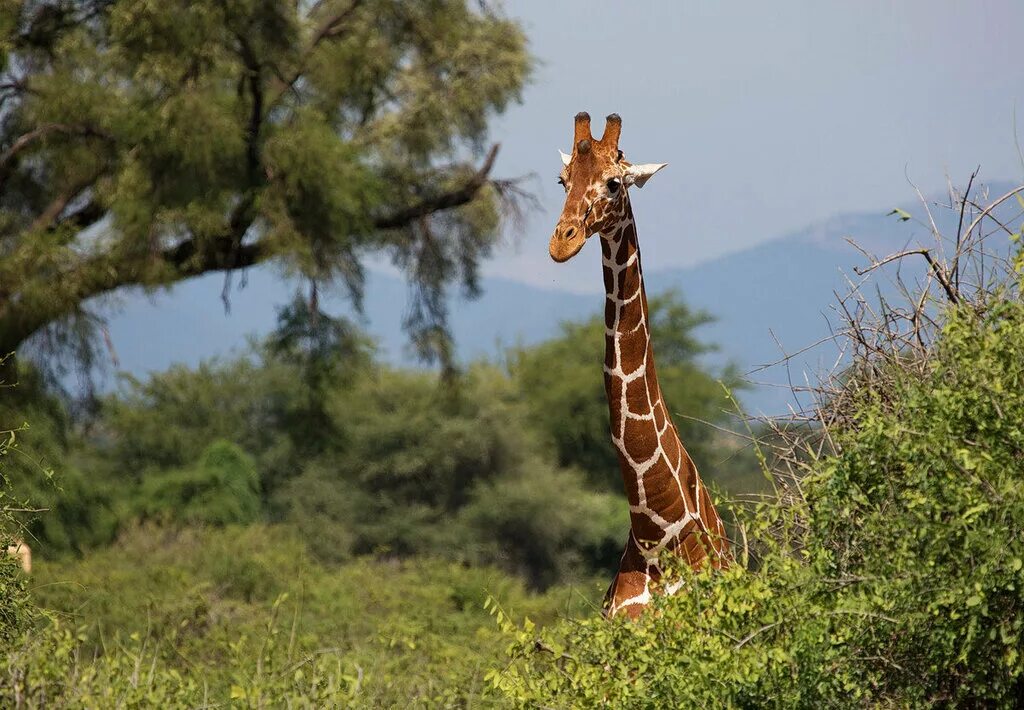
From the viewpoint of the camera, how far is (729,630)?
208 inches

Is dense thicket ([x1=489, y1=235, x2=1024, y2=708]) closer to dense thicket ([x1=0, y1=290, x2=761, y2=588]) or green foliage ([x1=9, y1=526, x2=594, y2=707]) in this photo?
green foliage ([x1=9, y1=526, x2=594, y2=707])

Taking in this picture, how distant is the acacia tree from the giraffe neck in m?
11.4

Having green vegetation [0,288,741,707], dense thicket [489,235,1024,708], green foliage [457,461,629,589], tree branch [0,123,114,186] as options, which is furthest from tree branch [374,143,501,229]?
dense thicket [489,235,1024,708]

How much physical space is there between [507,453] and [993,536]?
1170 inches

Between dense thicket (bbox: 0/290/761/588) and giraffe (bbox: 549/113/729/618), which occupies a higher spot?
giraffe (bbox: 549/113/729/618)

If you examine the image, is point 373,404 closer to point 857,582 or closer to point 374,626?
point 374,626

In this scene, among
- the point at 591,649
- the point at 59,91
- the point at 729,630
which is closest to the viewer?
the point at 729,630

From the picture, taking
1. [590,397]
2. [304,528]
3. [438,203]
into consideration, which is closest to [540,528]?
[304,528]

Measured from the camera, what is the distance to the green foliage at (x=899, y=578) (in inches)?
174

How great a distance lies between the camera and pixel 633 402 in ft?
22.9

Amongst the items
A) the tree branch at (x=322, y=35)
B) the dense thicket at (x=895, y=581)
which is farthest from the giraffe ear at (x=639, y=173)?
the tree branch at (x=322, y=35)

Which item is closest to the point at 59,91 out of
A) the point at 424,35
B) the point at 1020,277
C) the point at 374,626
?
the point at 424,35

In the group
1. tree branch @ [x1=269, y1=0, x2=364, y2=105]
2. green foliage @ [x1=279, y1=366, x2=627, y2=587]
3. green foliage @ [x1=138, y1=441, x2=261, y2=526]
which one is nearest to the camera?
tree branch @ [x1=269, y1=0, x2=364, y2=105]

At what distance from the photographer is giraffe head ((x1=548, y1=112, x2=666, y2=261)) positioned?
6.68 meters
